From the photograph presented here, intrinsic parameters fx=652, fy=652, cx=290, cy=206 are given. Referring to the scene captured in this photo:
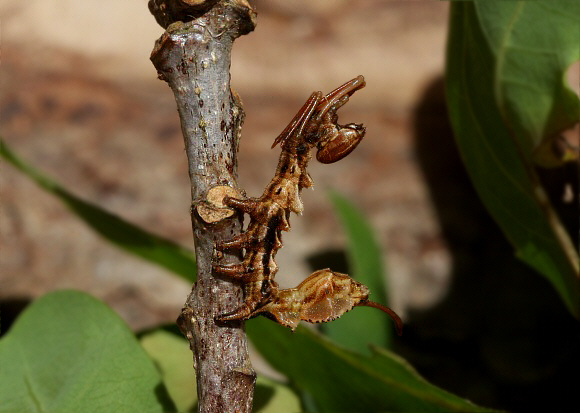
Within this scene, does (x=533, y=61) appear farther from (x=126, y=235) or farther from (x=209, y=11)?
(x=126, y=235)

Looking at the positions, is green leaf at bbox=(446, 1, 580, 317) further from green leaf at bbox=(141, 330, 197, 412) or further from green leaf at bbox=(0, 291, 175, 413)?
green leaf at bbox=(0, 291, 175, 413)

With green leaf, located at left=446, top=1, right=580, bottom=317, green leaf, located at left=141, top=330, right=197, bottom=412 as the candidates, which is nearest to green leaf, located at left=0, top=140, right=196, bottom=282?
green leaf, located at left=141, top=330, right=197, bottom=412

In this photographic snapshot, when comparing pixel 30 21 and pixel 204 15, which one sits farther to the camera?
pixel 30 21

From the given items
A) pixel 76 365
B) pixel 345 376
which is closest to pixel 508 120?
pixel 345 376

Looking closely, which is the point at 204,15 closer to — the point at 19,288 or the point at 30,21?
the point at 19,288

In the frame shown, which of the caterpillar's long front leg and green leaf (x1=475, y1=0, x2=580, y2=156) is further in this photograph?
green leaf (x1=475, y1=0, x2=580, y2=156)

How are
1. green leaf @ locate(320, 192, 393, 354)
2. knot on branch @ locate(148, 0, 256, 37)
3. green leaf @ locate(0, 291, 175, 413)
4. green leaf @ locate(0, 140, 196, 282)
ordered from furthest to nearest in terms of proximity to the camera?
green leaf @ locate(320, 192, 393, 354), green leaf @ locate(0, 140, 196, 282), green leaf @ locate(0, 291, 175, 413), knot on branch @ locate(148, 0, 256, 37)

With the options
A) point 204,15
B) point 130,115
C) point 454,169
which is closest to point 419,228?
point 454,169

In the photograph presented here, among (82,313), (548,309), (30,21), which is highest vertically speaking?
(30,21)
